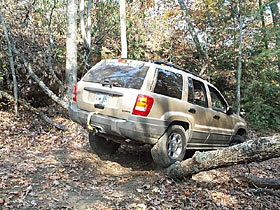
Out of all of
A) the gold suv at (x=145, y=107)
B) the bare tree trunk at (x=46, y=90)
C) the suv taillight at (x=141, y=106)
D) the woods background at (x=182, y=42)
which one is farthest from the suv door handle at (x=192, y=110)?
the woods background at (x=182, y=42)

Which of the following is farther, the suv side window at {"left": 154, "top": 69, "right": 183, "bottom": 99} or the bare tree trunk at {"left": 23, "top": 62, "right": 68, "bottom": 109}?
the bare tree trunk at {"left": 23, "top": 62, "right": 68, "bottom": 109}

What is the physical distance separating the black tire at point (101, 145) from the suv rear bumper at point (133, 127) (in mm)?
1130

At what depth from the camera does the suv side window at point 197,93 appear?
5.16 meters

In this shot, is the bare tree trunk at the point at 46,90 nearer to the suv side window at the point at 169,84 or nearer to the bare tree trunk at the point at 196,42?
the suv side window at the point at 169,84

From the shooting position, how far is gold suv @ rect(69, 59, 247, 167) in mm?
4148

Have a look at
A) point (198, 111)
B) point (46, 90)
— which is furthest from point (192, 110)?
point (46, 90)

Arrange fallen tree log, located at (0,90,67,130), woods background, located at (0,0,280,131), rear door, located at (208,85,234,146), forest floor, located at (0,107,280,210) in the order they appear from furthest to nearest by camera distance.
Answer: woods background, located at (0,0,280,131) < fallen tree log, located at (0,90,67,130) < rear door, located at (208,85,234,146) < forest floor, located at (0,107,280,210)

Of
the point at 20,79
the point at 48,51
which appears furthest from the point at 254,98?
the point at 20,79

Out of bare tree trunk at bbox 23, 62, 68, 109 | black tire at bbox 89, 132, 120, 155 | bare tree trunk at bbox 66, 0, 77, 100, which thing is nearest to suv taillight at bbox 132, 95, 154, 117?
black tire at bbox 89, 132, 120, 155

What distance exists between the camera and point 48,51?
352 inches

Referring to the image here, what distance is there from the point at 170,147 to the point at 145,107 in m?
1.07

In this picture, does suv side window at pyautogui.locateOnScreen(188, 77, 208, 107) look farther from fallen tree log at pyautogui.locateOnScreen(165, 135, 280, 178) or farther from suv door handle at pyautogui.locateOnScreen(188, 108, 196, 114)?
fallen tree log at pyautogui.locateOnScreen(165, 135, 280, 178)

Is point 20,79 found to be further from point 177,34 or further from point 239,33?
point 239,33

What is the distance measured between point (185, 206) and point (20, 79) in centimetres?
764
